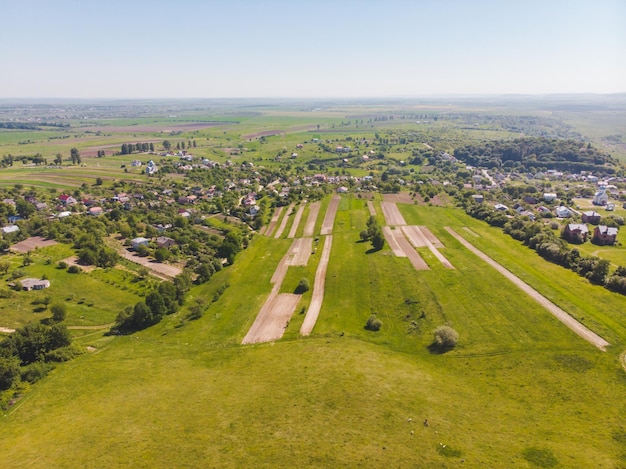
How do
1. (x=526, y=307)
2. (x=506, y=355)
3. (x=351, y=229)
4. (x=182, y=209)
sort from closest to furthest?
(x=506, y=355) → (x=526, y=307) → (x=351, y=229) → (x=182, y=209)

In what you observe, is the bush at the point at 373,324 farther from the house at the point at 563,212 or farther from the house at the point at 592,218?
the house at the point at 563,212

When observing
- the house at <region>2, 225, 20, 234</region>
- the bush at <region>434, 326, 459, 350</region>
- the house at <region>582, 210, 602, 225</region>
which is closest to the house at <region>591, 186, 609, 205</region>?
the house at <region>582, 210, 602, 225</region>

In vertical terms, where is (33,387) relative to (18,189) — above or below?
below

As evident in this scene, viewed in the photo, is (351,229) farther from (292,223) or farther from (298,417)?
(298,417)

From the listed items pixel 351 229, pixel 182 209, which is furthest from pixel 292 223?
pixel 182 209

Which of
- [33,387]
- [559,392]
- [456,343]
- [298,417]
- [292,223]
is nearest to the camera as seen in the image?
[298,417]

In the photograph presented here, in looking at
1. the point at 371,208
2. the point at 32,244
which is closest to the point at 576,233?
the point at 371,208

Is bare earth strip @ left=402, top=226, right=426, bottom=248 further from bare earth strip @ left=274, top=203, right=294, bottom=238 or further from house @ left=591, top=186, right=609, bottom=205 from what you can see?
house @ left=591, top=186, right=609, bottom=205

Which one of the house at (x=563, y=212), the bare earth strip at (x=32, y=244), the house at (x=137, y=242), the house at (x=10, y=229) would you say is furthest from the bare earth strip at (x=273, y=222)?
the house at (x=563, y=212)
